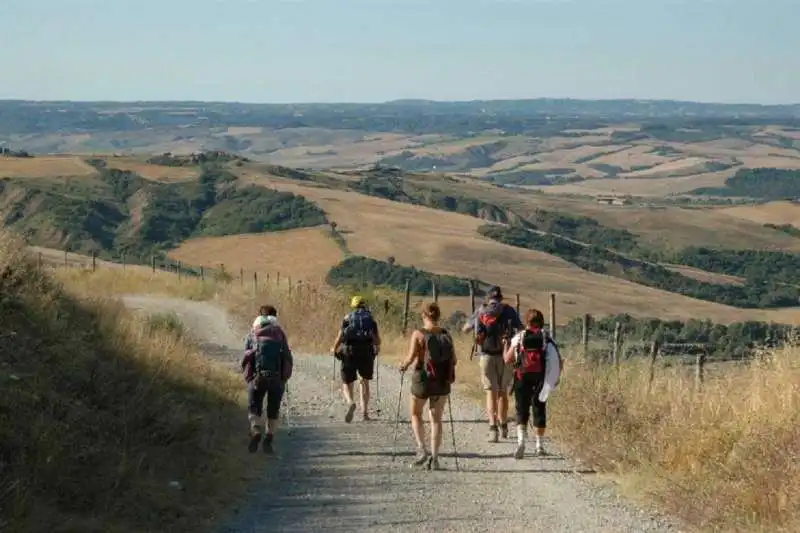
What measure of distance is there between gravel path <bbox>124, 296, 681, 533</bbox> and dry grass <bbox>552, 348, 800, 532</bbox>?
343 millimetres

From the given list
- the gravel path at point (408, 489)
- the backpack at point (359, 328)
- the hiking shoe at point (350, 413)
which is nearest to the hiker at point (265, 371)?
the gravel path at point (408, 489)

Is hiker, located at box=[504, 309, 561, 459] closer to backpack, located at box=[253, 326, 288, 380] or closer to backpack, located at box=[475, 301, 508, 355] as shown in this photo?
backpack, located at box=[475, 301, 508, 355]

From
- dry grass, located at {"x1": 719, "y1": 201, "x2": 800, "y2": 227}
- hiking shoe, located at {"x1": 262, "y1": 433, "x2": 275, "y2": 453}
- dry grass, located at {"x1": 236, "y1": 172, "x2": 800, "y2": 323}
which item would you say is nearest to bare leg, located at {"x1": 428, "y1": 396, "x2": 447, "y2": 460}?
hiking shoe, located at {"x1": 262, "y1": 433, "x2": 275, "y2": 453}

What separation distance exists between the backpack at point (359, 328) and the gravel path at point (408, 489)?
3.41ft

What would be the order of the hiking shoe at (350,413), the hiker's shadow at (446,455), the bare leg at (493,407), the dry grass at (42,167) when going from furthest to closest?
the dry grass at (42,167), the hiking shoe at (350,413), the bare leg at (493,407), the hiker's shadow at (446,455)

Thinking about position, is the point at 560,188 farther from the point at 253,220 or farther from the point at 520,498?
the point at 520,498

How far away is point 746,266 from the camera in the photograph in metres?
74.1

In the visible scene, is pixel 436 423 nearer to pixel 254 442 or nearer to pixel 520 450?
pixel 520 450

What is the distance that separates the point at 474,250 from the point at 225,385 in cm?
4914

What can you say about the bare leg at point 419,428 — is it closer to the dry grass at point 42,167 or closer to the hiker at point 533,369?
the hiker at point 533,369

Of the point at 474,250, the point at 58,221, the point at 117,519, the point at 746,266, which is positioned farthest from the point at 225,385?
the point at 746,266

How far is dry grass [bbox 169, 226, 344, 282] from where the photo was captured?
182ft

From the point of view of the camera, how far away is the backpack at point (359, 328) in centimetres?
1449

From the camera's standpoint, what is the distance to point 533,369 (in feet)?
41.1
